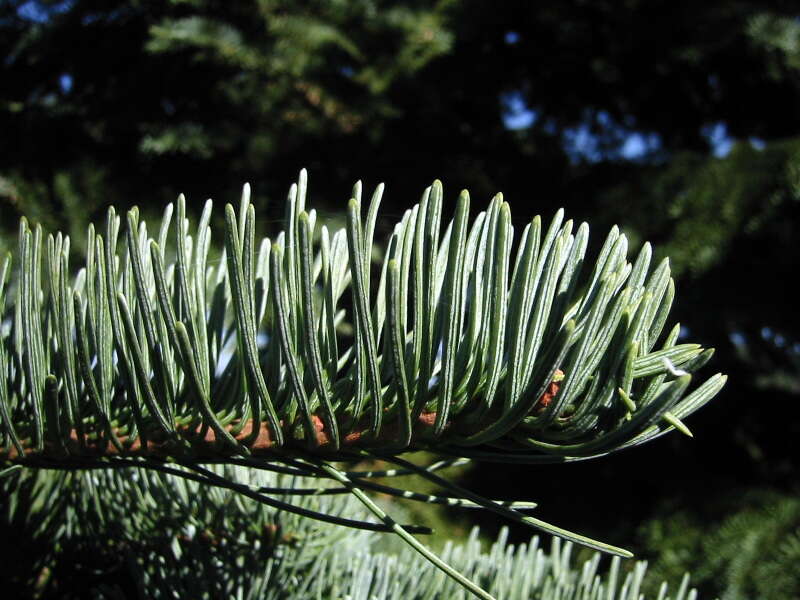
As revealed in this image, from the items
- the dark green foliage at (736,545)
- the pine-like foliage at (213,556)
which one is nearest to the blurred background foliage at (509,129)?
the dark green foliage at (736,545)

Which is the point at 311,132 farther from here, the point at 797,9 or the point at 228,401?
the point at 228,401

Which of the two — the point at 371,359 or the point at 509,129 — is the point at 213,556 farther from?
the point at 509,129

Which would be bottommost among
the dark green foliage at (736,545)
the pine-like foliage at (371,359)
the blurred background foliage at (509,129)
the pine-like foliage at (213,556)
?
the dark green foliage at (736,545)

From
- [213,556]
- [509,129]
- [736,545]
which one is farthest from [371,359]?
[509,129]

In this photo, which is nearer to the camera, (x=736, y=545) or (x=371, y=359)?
(x=371, y=359)

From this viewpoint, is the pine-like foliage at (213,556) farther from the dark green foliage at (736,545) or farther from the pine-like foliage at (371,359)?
the dark green foliage at (736,545)
